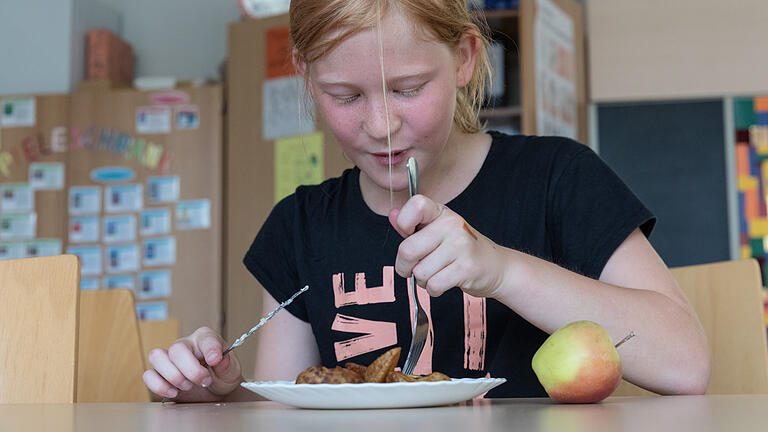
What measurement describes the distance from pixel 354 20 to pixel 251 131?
2.86m

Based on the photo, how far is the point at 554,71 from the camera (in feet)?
11.9

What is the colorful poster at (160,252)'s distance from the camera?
3.93 m

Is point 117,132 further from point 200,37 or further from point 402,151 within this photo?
point 402,151

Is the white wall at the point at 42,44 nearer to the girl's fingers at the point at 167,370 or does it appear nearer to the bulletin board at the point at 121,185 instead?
the bulletin board at the point at 121,185

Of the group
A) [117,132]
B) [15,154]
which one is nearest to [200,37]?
[117,132]

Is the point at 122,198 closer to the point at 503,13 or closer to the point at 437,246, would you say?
the point at 503,13

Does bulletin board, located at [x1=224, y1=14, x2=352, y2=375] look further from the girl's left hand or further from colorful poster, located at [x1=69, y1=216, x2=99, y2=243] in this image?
the girl's left hand

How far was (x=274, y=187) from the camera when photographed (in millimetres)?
3680

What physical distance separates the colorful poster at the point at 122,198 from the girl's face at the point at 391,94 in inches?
123

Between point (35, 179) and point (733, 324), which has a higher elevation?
point (35, 179)

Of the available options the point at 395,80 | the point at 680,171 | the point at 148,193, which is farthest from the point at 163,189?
the point at 395,80

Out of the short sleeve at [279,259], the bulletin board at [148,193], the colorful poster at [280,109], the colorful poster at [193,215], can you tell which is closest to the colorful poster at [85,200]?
the bulletin board at [148,193]

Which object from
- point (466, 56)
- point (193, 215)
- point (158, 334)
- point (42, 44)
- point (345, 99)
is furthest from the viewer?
point (42, 44)

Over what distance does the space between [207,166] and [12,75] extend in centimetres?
114
